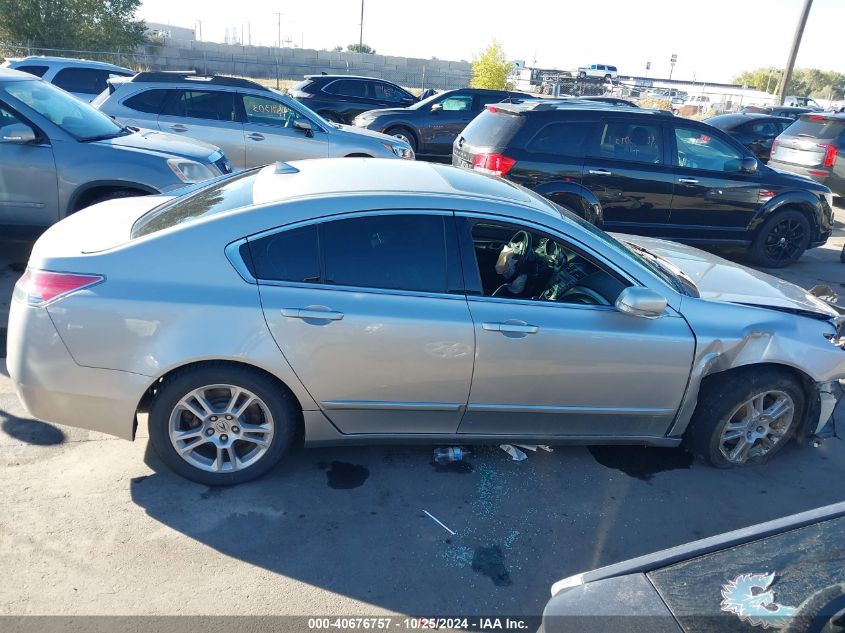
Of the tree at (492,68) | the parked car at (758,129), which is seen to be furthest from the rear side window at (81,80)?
the tree at (492,68)

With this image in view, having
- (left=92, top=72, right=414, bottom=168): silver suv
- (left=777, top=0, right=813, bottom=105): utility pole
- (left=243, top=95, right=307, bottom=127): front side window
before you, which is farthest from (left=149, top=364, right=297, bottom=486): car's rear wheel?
(left=777, top=0, right=813, bottom=105): utility pole

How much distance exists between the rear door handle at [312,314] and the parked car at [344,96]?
559 inches

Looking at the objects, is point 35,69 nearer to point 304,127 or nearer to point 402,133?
point 304,127

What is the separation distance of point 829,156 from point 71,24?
1319 inches

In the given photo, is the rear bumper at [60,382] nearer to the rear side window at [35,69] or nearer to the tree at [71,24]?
the rear side window at [35,69]

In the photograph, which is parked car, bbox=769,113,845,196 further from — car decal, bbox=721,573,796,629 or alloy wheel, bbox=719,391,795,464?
car decal, bbox=721,573,796,629

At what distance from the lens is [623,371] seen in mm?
3637

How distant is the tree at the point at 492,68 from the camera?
29.7m

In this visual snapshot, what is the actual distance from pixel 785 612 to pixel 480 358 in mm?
1914

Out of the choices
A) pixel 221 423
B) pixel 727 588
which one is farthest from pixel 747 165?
pixel 727 588

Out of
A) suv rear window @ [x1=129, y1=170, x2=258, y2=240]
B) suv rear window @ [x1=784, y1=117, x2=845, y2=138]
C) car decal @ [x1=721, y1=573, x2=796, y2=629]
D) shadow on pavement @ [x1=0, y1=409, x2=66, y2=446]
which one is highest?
suv rear window @ [x1=784, y1=117, x2=845, y2=138]

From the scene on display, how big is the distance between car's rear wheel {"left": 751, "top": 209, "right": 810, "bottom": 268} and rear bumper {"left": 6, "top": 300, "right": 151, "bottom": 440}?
7763 mm

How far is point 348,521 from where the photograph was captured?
3391 mm

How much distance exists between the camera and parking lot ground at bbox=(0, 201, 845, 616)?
2.91 meters
